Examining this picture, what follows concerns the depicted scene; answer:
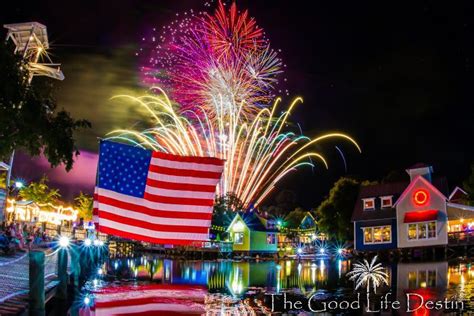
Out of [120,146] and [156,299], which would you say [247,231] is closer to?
[156,299]

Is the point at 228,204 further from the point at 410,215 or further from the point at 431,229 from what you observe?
the point at 431,229

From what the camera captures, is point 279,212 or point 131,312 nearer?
point 131,312

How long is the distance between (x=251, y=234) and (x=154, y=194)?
6130cm

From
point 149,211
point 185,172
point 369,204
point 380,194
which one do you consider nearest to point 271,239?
point 369,204

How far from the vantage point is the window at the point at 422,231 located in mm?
58719

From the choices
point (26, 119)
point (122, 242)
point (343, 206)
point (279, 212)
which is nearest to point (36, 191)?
point (122, 242)

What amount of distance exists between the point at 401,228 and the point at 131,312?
48.6 m

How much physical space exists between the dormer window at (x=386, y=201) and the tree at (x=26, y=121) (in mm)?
55756

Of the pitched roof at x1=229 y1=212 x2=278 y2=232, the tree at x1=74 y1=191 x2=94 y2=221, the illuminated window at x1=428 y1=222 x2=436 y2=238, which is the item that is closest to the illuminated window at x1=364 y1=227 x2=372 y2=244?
the illuminated window at x1=428 y1=222 x2=436 y2=238

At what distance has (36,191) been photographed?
9762 centimetres

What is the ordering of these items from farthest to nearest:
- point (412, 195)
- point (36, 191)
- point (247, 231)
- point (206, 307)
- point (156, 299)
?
point (36, 191) → point (247, 231) → point (412, 195) → point (156, 299) → point (206, 307)

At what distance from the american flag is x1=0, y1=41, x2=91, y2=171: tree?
4012 millimetres

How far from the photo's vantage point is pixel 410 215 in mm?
60094

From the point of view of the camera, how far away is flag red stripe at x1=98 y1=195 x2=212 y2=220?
9039 millimetres
